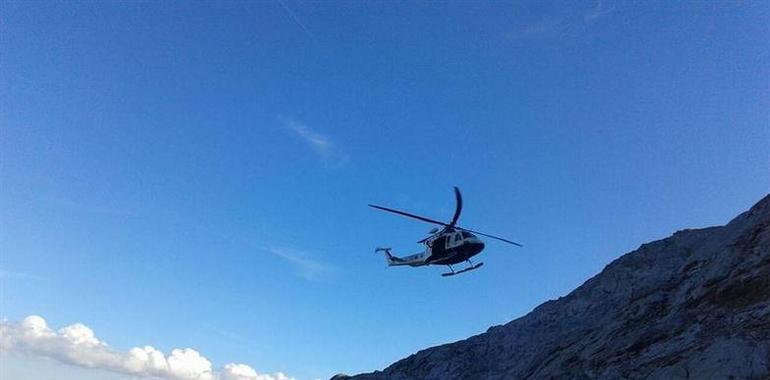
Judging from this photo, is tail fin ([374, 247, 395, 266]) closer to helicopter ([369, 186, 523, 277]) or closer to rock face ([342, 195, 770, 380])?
helicopter ([369, 186, 523, 277])

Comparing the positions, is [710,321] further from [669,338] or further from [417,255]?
[417,255]

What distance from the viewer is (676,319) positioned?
16.0 meters

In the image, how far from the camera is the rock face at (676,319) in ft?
41.1

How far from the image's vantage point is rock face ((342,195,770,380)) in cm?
1252

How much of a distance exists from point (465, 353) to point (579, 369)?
17.6m

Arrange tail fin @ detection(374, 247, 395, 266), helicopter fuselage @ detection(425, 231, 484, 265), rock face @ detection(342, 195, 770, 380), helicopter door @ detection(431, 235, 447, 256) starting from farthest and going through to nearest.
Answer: tail fin @ detection(374, 247, 395, 266) → helicopter door @ detection(431, 235, 447, 256) → helicopter fuselage @ detection(425, 231, 484, 265) → rock face @ detection(342, 195, 770, 380)

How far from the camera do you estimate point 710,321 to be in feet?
46.6

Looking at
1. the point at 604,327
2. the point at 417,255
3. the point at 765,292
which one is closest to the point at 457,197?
the point at 417,255

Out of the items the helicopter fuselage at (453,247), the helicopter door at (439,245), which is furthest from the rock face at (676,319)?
the helicopter door at (439,245)

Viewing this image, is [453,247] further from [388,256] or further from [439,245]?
[388,256]

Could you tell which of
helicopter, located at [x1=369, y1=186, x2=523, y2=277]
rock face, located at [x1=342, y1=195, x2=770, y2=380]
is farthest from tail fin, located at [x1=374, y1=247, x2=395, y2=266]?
rock face, located at [x1=342, y1=195, x2=770, y2=380]

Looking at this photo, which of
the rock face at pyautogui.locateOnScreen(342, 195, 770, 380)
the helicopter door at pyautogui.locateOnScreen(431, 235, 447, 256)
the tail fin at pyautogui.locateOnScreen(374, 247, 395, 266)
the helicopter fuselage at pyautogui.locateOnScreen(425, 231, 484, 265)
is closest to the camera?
the rock face at pyautogui.locateOnScreen(342, 195, 770, 380)

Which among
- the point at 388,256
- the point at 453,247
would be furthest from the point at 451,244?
the point at 388,256

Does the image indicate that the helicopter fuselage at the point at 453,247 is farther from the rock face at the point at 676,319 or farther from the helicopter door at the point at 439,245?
the rock face at the point at 676,319
